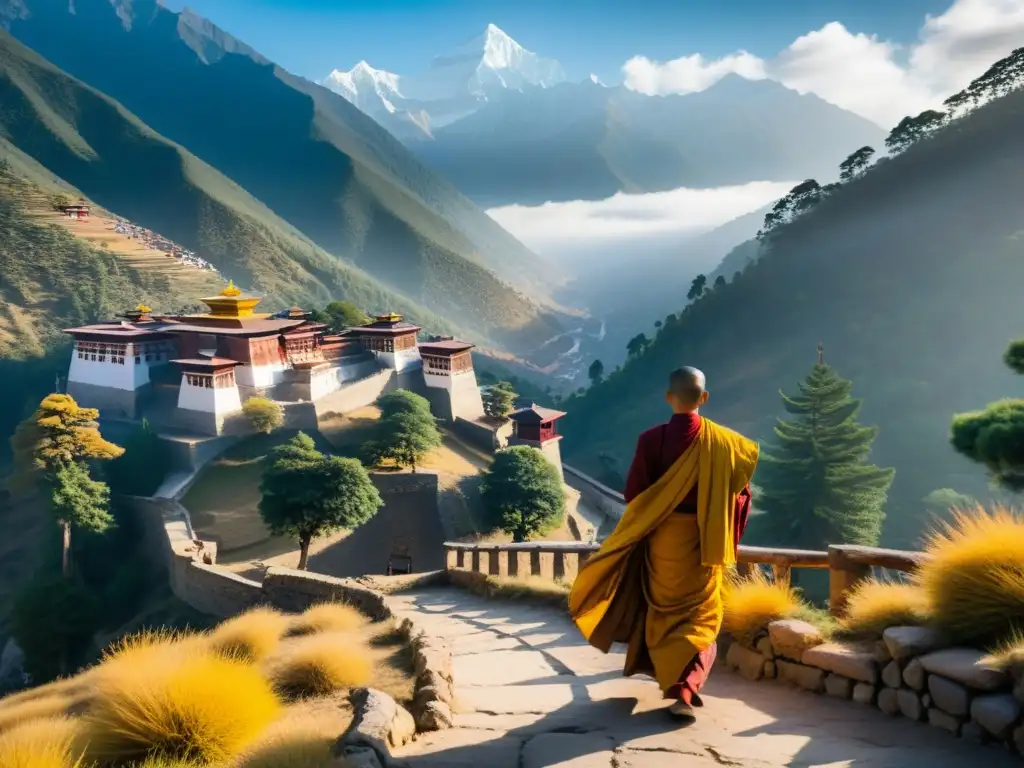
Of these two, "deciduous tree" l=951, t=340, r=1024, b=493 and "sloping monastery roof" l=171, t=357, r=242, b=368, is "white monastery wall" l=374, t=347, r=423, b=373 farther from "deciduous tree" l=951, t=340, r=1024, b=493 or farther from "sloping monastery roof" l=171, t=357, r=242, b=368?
"deciduous tree" l=951, t=340, r=1024, b=493

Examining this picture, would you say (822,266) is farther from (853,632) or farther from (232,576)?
(853,632)

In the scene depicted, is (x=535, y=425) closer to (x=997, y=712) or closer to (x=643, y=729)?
(x=643, y=729)

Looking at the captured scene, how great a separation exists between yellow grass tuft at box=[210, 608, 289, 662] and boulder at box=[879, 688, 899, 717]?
193 inches

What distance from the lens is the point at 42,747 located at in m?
3.75

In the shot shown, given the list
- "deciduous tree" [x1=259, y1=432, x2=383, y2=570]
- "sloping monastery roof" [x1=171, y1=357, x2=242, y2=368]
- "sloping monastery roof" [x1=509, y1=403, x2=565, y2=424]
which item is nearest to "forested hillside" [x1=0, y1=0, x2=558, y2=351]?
"sloping monastery roof" [x1=509, y1=403, x2=565, y2=424]

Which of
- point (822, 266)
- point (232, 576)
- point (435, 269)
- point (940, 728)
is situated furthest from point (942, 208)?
point (435, 269)

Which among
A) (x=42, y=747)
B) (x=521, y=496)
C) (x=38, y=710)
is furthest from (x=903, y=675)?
(x=521, y=496)

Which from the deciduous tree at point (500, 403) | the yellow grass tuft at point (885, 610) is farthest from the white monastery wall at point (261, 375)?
the yellow grass tuft at point (885, 610)

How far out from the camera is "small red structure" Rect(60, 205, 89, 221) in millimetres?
66250

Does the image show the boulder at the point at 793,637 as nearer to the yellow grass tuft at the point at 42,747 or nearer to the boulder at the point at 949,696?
the boulder at the point at 949,696

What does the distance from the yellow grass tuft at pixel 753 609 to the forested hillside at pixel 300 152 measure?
11096 cm

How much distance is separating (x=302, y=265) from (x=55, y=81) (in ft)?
175

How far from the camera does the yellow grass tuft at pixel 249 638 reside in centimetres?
639

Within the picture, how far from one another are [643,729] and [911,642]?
5.33ft
